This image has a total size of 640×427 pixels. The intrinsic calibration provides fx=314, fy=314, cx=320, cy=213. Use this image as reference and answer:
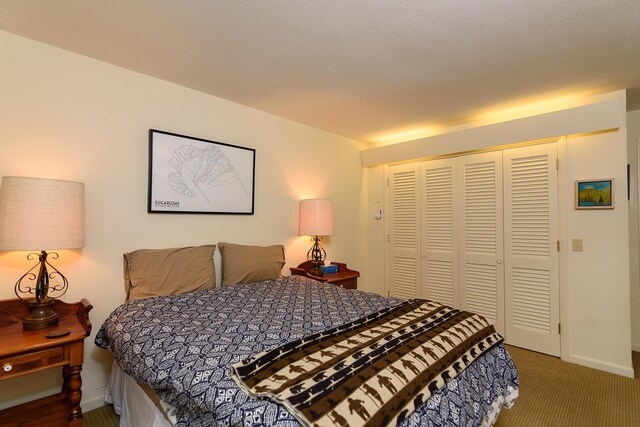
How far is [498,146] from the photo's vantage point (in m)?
3.14

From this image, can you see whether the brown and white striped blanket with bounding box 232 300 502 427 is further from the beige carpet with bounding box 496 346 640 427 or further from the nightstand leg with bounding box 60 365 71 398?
the nightstand leg with bounding box 60 365 71 398

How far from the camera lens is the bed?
1094 mm

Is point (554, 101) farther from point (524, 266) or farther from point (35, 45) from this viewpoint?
point (35, 45)

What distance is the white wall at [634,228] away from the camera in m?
2.98

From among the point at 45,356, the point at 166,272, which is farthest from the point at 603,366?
the point at 45,356

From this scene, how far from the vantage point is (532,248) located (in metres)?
3.01

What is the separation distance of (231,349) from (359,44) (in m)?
1.86

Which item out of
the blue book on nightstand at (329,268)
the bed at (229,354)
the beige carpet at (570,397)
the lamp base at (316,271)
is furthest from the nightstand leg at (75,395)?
→ the beige carpet at (570,397)

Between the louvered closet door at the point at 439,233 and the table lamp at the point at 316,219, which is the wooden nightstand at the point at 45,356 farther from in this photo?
the louvered closet door at the point at 439,233

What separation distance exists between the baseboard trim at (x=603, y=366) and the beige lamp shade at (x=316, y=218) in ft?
8.10

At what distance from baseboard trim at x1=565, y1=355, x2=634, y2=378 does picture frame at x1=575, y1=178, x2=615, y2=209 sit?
130 centimetres

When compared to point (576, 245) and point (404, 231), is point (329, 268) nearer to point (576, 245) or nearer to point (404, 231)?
point (404, 231)

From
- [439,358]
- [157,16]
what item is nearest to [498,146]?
[439,358]

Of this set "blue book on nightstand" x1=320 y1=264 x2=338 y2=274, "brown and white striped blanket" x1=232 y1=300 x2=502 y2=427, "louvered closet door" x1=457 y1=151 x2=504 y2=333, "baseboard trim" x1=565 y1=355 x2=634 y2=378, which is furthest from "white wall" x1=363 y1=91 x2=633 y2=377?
"blue book on nightstand" x1=320 y1=264 x2=338 y2=274
